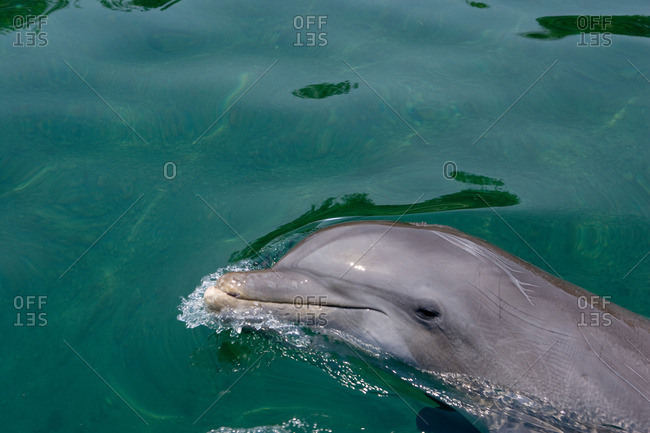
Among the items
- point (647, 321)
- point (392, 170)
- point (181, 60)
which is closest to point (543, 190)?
point (392, 170)

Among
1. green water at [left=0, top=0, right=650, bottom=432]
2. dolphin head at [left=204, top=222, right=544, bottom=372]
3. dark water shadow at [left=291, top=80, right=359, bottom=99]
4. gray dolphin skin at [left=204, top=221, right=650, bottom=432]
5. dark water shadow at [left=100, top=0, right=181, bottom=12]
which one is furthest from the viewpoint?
dark water shadow at [left=100, top=0, right=181, bottom=12]

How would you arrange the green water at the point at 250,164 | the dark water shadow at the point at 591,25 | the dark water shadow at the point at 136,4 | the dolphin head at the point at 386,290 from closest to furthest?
the dolphin head at the point at 386,290 < the green water at the point at 250,164 < the dark water shadow at the point at 136,4 < the dark water shadow at the point at 591,25

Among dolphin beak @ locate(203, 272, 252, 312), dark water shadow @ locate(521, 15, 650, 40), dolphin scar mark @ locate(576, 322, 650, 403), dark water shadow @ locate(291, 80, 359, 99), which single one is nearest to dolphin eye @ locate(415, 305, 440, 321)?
dolphin scar mark @ locate(576, 322, 650, 403)

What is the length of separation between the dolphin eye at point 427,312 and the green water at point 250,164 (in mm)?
640

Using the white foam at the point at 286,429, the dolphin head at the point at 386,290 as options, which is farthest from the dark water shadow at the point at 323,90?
the white foam at the point at 286,429

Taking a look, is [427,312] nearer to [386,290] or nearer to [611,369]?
[386,290]

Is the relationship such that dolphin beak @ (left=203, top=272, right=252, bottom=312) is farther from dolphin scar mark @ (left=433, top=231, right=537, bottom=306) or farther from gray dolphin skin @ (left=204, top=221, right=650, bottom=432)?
dolphin scar mark @ (left=433, top=231, right=537, bottom=306)

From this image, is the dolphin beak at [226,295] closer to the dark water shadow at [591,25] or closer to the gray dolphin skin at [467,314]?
the gray dolphin skin at [467,314]

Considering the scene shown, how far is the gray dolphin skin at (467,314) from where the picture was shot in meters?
4.61

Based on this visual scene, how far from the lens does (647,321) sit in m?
5.10

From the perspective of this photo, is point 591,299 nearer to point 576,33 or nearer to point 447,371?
point 447,371

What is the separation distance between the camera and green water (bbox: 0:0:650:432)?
5.03 metres

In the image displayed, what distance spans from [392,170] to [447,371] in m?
3.04

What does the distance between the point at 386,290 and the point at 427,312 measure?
0.37 m
